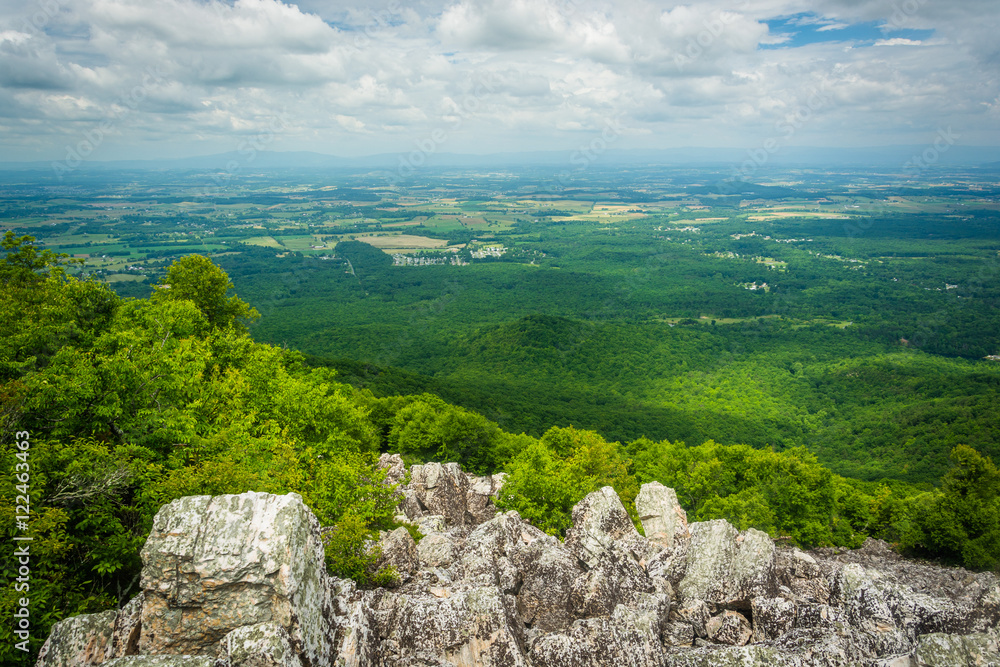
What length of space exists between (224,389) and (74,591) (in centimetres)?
991

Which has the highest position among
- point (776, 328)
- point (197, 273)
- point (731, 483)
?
point (197, 273)

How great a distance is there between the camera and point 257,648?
1231cm

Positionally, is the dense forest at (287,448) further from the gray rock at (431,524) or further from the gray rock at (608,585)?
the gray rock at (608,585)

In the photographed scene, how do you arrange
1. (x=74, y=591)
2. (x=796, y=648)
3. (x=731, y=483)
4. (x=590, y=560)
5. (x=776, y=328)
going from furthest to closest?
(x=776, y=328) → (x=731, y=483) → (x=590, y=560) → (x=796, y=648) → (x=74, y=591)

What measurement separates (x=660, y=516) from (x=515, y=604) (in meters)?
14.8

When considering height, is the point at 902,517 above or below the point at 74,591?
below

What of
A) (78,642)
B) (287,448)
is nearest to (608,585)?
(287,448)

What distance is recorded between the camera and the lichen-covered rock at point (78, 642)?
42.7 ft

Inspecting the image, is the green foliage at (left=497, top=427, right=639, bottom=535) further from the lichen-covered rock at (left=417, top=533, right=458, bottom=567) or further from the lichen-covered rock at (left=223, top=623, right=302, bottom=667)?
the lichen-covered rock at (left=223, top=623, right=302, bottom=667)

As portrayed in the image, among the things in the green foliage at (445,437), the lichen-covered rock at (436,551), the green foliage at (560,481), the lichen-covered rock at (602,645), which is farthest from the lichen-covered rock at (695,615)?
the green foliage at (445,437)

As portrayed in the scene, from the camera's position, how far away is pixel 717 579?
20.7 meters

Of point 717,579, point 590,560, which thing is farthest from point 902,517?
point 590,560

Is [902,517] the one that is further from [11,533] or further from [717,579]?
[11,533]

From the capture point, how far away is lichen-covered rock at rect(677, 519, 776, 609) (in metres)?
20.3
